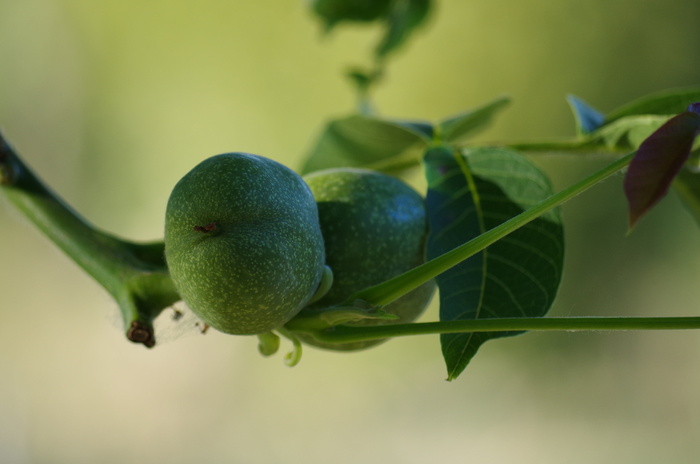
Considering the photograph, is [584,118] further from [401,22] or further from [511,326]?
[401,22]

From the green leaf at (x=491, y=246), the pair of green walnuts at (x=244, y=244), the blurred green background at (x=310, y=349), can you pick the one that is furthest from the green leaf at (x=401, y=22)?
the blurred green background at (x=310, y=349)

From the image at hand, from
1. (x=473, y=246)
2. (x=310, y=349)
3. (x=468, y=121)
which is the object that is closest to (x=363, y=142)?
(x=468, y=121)

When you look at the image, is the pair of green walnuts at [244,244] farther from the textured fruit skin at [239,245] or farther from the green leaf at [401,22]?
the green leaf at [401,22]

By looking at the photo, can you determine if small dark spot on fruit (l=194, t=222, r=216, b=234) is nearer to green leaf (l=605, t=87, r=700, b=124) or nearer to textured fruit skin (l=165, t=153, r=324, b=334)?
textured fruit skin (l=165, t=153, r=324, b=334)

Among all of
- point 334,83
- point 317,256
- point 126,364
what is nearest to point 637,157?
point 317,256

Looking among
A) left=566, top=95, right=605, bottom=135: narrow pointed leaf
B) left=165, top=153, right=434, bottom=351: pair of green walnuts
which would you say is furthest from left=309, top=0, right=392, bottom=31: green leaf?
left=165, top=153, right=434, bottom=351: pair of green walnuts
